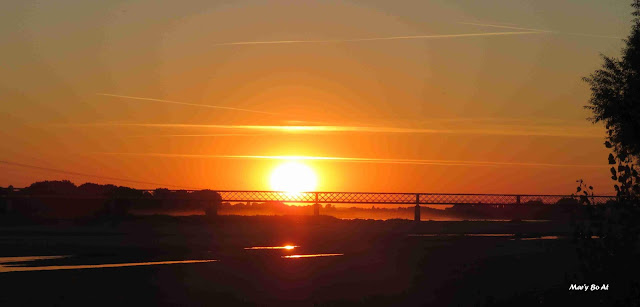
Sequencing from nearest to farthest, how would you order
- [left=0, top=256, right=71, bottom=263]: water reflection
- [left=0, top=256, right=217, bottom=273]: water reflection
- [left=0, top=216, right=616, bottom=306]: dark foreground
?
[left=0, top=216, right=616, bottom=306]: dark foreground < [left=0, top=256, right=217, bottom=273]: water reflection < [left=0, top=256, right=71, bottom=263]: water reflection

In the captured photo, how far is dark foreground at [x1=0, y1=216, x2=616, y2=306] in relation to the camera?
48.5ft

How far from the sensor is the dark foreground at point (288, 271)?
1477cm

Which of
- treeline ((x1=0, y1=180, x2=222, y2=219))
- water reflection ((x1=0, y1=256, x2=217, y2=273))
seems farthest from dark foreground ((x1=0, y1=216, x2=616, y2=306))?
treeline ((x1=0, y1=180, x2=222, y2=219))

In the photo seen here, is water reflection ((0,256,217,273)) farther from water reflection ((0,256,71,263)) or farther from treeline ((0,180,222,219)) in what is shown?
treeline ((0,180,222,219))

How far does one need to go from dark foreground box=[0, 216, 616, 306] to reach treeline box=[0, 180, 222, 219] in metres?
6.90

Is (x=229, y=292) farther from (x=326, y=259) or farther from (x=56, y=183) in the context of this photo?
(x=56, y=183)

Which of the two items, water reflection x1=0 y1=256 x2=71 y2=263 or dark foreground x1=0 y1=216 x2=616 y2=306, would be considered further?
water reflection x1=0 y1=256 x2=71 y2=263

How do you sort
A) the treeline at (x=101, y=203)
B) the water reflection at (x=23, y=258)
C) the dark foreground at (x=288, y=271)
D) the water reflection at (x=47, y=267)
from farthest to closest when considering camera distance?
the treeline at (x=101, y=203) < the water reflection at (x=23, y=258) < the water reflection at (x=47, y=267) < the dark foreground at (x=288, y=271)

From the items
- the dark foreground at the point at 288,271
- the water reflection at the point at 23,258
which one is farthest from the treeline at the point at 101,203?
the water reflection at the point at 23,258

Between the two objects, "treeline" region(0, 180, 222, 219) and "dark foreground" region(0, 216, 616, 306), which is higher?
"treeline" region(0, 180, 222, 219)

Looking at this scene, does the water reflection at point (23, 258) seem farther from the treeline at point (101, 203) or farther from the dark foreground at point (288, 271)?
the treeline at point (101, 203)

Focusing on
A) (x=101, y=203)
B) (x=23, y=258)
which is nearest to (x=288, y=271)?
(x=23, y=258)

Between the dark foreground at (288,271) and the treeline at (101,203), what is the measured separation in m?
6.90

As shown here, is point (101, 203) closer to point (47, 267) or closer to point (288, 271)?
point (47, 267)
